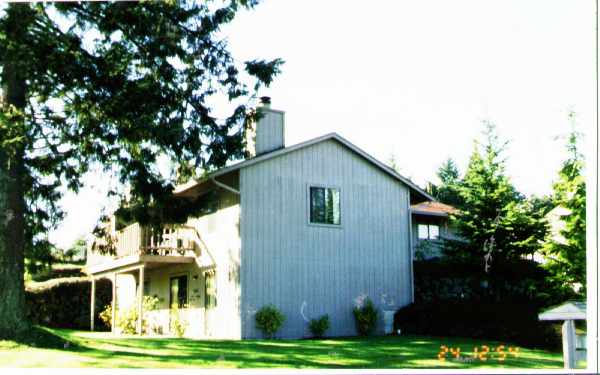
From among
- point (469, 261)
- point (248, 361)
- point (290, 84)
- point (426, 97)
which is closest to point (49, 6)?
point (290, 84)

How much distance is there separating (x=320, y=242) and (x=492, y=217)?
18.9ft

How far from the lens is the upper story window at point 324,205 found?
18922 millimetres

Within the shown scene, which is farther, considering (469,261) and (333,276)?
(469,261)

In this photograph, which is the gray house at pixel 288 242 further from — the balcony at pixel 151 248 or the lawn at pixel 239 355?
the lawn at pixel 239 355

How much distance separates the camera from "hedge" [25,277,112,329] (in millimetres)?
25016

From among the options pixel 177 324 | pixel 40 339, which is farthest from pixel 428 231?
pixel 40 339

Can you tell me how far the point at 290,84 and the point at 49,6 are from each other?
5735 mm

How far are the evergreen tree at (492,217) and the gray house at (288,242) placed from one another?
159cm

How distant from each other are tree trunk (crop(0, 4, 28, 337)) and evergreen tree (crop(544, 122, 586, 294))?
12.8 metres

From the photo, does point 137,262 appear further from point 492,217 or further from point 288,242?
point 492,217

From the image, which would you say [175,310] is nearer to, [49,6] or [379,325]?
[379,325]

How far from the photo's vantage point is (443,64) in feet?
50.4

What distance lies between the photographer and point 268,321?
17344 millimetres

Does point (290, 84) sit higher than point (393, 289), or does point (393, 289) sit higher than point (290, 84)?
point (290, 84)
